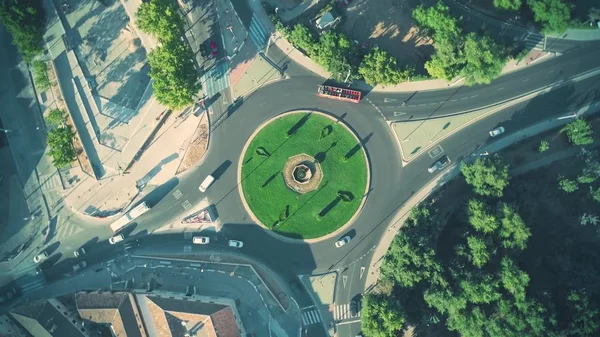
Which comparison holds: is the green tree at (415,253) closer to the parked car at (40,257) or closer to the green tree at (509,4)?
the green tree at (509,4)

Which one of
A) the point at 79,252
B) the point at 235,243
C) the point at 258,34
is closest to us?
the point at 235,243

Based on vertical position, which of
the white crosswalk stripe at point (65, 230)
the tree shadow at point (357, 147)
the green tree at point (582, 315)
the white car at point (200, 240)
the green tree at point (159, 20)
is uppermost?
the green tree at point (159, 20)

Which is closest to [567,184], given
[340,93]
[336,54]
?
[340,93]

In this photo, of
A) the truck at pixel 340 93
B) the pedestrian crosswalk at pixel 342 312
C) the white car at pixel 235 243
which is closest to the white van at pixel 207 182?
the white car at pixel 235 243

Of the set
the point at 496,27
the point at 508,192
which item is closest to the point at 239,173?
the point at 508,192

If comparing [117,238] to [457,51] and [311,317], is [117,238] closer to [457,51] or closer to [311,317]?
[311,317]

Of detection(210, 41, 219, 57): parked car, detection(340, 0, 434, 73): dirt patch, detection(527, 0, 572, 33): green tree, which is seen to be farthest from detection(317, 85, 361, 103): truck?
detection(527, 0, 572, 33): green tree

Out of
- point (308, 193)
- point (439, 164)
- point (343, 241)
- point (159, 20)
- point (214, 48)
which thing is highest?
point (159, 20)
